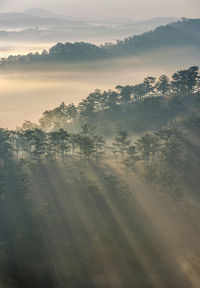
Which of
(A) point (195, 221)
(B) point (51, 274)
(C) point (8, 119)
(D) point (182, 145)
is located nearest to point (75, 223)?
(B) point (51, 274)

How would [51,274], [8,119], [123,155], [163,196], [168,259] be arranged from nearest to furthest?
[51,274] → [168,259] → [163,196] → [123,155] → [8,119]

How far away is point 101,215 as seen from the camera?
259 feet

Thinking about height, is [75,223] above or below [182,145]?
below

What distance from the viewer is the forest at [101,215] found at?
2544 inches

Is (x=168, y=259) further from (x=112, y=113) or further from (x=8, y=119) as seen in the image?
(x=8, y=119)

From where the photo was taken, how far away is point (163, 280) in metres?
63.6

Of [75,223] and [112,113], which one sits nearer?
[75,223]

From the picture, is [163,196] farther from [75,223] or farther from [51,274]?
[51,274]

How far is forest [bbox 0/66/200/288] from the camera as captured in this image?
212ft

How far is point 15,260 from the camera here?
218 ft

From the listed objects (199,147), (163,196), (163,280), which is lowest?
(163,280)

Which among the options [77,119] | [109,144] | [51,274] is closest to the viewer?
[51,274]

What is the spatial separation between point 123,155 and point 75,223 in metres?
33.4

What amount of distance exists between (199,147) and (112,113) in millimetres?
43990
